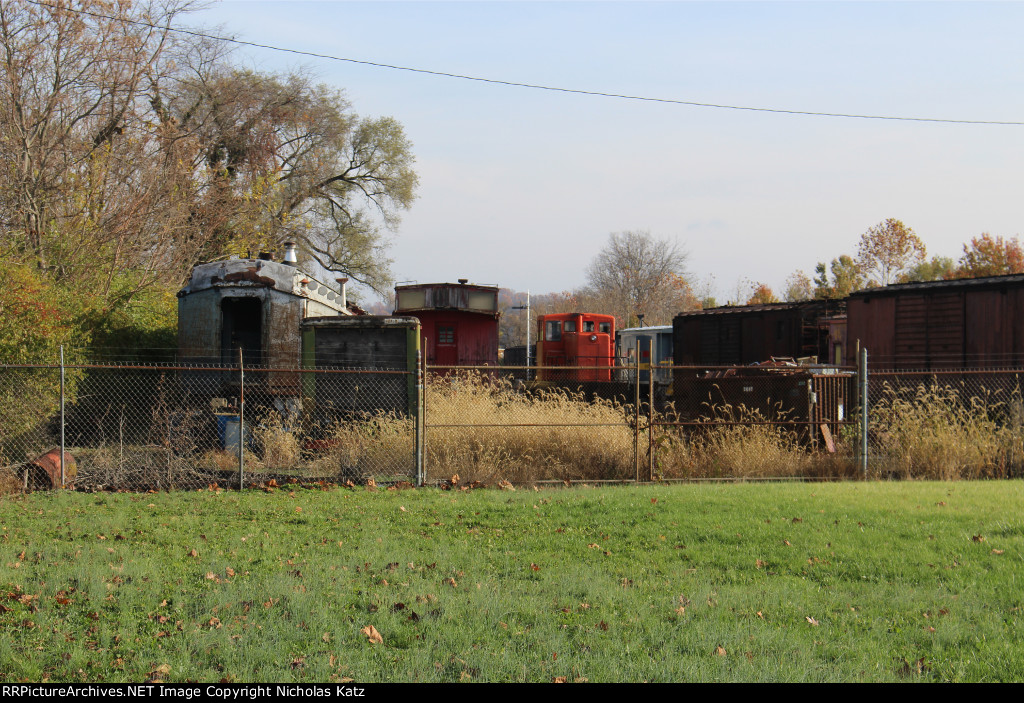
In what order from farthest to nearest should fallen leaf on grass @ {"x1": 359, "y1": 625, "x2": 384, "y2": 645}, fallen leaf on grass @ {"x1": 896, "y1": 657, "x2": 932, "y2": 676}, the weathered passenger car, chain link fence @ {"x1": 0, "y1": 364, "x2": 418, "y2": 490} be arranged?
the weathered passenger car → chain link fence @ {"x1": 0, "y1": 364, "x2": 418, "y2": 490} → fallen leaf on grass @ {"x1": 359, "y1": 625, "x2": 384, "y2": 645} → fallen leaf on grass @ {"x1": 896, "y1": 657, "x2": 932, "y2": 676}

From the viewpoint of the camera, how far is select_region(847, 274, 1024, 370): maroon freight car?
17219mm

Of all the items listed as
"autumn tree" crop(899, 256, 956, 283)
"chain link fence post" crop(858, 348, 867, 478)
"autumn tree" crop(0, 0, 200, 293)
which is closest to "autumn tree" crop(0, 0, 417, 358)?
"autumn tree" crop(0, 0, 200, 293)

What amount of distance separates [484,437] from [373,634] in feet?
23.7

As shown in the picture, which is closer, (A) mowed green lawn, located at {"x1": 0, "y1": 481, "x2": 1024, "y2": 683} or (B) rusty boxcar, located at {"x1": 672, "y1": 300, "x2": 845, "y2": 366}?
(A) mowed green lawn, located at {"x1": 0, "y1": 481, "x2": 1024, "y2": 683}

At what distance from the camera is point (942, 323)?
1839 cm

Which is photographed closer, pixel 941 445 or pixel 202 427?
pixel 941 445

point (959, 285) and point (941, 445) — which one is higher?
point (959, 285)

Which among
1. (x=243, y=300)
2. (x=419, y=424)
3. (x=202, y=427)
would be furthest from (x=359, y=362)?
(x=419, y=424)

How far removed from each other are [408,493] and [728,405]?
5.68m

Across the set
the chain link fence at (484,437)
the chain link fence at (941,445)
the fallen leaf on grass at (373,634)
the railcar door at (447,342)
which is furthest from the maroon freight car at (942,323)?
the fallen leaf on grass at (373,634)

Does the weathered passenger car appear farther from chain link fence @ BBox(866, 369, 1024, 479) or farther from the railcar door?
chain link fence @ BBox(866, 369, 1024, 479)

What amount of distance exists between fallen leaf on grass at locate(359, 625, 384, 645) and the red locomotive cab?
→ 19.9m

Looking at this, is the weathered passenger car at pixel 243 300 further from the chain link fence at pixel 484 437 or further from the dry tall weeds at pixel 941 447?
the dry tall weeds at pixel 941 447

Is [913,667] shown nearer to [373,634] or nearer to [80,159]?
[373,634]
